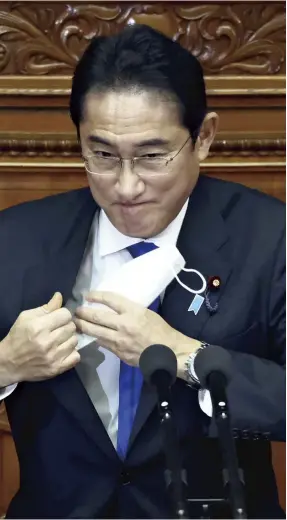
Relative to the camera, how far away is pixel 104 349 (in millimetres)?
1266

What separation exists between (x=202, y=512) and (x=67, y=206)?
1.99 feet

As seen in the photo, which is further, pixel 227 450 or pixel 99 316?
pixel 99 316

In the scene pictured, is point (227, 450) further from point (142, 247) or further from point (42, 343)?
point (142, 247)

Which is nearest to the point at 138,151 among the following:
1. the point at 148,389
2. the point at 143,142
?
the point at 143,142

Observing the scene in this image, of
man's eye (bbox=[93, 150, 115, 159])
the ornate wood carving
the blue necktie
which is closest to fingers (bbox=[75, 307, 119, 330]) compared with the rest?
the blue necktie

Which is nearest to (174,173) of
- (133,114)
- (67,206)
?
(133,114)

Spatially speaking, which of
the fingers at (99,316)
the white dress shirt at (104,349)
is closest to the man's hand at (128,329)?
the fingers at (99,316)

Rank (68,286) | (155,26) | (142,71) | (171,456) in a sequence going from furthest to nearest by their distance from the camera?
1. (155,26)
2. (68,286)
3. (142,71)
4. (171,456)

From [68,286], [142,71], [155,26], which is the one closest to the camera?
[142,71]

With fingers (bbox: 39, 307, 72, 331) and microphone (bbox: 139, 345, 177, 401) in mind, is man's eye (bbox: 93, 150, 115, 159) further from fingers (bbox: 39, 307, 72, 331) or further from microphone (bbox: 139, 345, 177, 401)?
microphone (bbox: 139, 345, 177, 401)

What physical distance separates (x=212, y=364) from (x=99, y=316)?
310 mm

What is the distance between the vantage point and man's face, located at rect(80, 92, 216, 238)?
1.14 metres

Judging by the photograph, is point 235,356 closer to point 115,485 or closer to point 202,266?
point 202,266

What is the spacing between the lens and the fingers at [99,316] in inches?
45.2
